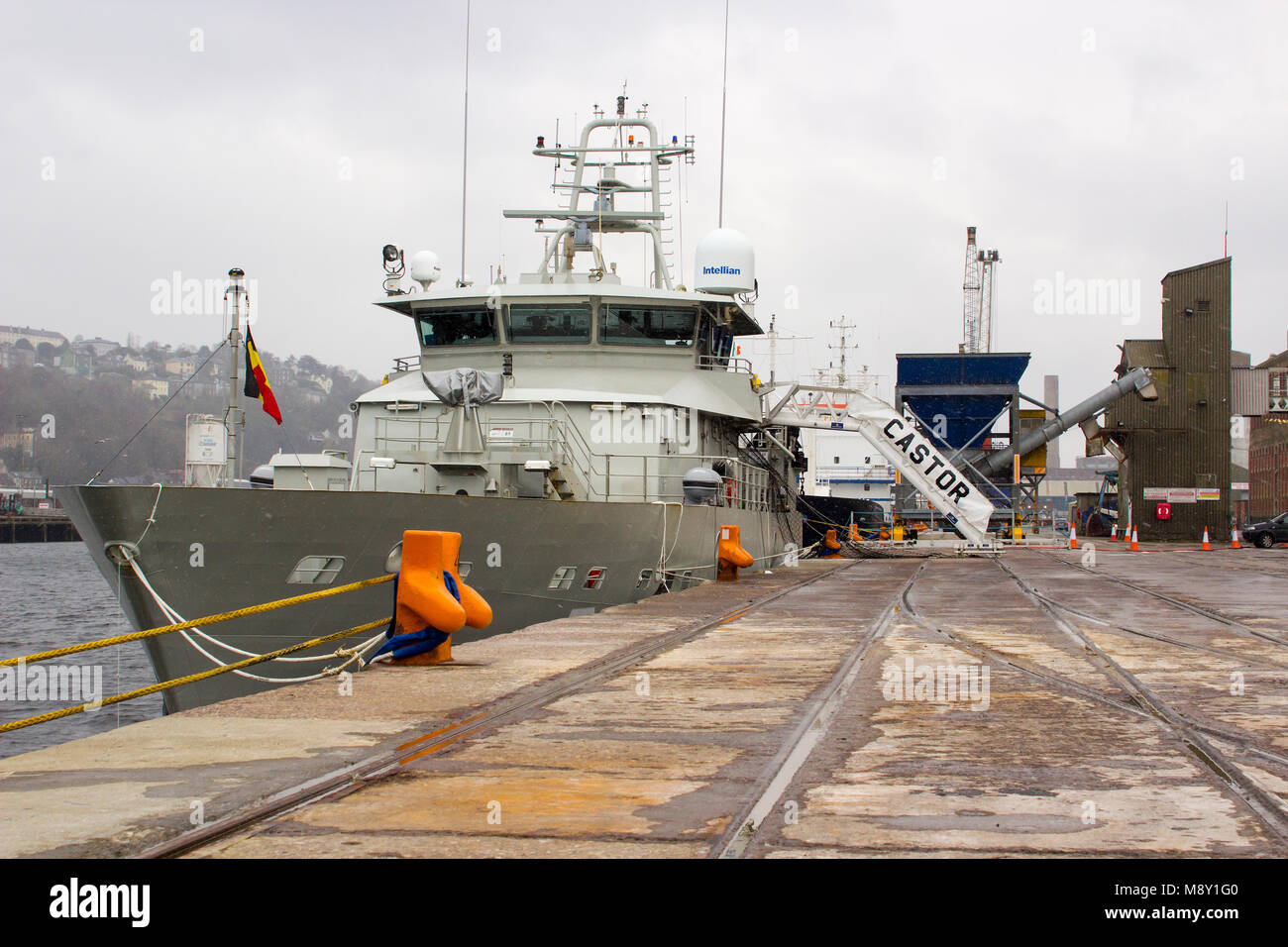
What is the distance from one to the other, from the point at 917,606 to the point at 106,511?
8.93 m

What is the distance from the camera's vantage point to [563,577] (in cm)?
1395

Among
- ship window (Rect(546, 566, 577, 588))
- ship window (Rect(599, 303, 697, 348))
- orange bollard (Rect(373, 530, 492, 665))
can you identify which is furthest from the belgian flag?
orange bollard (Rect(373, 530, 492, 665))

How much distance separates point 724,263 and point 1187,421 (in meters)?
31.9

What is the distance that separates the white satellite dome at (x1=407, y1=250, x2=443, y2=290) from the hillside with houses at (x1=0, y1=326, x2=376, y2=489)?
32.3 metres

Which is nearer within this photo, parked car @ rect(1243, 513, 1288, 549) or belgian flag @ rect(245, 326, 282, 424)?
belgian flag @ rect(245, 326, 282, 424)

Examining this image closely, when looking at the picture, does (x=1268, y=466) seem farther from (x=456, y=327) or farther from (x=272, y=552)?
(x=272, y=552)

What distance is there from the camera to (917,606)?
46.4 ft

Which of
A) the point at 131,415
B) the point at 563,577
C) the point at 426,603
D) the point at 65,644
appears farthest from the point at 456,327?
the point at 131,415

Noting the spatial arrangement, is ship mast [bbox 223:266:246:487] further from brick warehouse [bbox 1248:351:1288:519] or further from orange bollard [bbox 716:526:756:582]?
brick warehouse [bbox 1248:351:1288:519]

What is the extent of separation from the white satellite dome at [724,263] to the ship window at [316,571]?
10.6m

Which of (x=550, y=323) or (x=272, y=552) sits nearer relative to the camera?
(x=272, y=552)

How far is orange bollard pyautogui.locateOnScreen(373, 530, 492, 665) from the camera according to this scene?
846 cm
